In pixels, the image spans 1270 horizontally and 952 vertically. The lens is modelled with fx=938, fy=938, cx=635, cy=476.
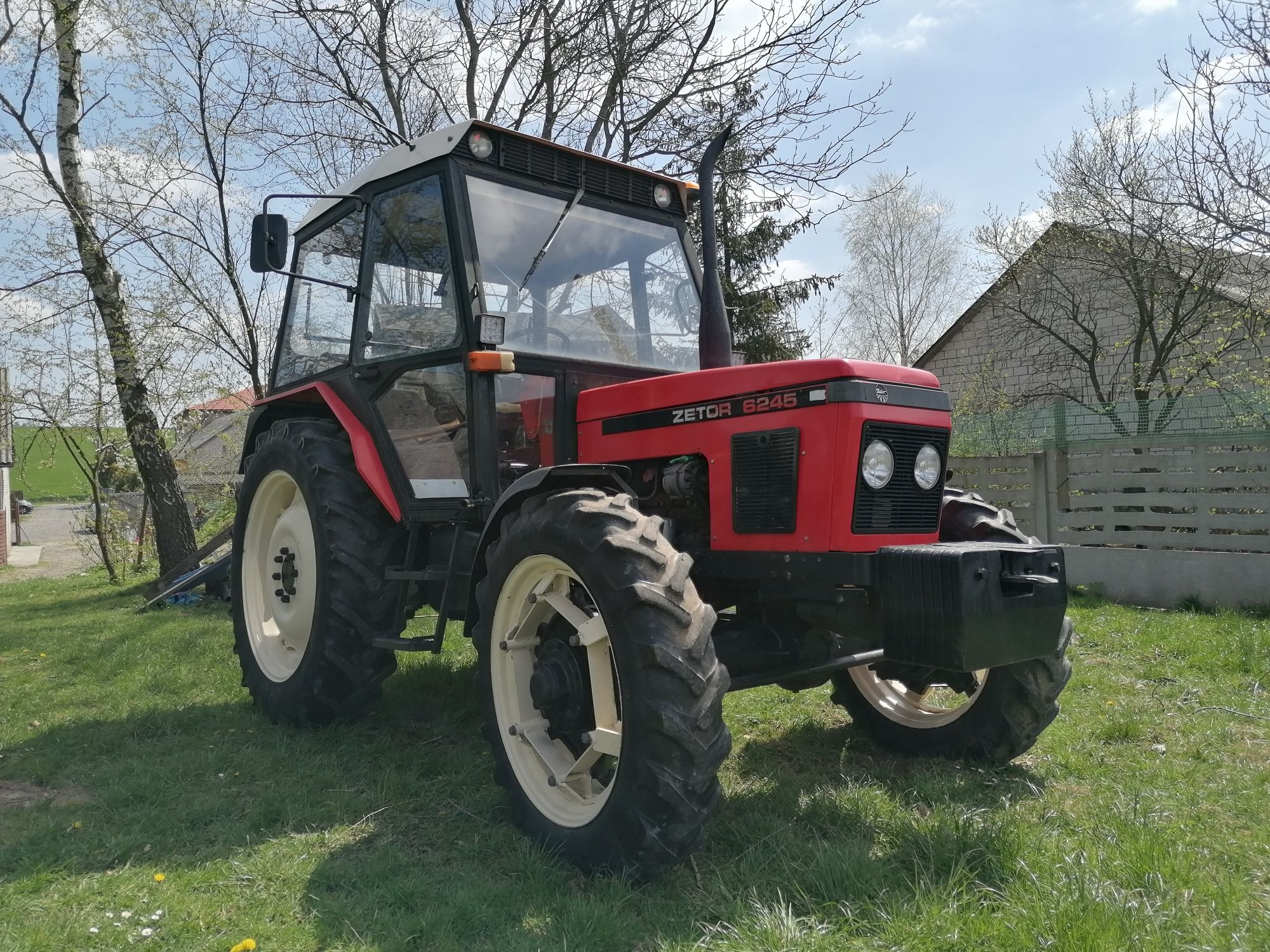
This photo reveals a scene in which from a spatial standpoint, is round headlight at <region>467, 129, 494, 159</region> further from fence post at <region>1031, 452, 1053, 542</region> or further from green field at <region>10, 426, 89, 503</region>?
green field at <region>10, 426, 89, 503</region>

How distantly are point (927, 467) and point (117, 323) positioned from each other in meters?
10.2

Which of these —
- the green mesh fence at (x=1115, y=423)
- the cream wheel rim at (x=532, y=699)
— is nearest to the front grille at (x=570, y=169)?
the cream wheel rim at (x=532, y=699)

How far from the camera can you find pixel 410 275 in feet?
13.7

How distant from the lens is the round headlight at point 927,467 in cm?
320

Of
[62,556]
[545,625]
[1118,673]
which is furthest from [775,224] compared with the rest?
[62,556]

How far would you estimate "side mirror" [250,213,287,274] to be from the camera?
159 inches

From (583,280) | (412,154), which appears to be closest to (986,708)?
(583,280)

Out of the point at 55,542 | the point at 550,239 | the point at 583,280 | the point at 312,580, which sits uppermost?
the point at 550,239

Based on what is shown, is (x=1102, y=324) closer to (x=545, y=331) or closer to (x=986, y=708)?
(x=986, y=708)

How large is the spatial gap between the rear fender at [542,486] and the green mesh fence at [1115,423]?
6.30 m

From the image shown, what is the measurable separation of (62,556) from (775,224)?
1928 cm

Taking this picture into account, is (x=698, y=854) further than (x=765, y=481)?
No

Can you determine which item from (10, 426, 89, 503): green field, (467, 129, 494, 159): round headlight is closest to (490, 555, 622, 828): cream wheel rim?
(467, 129, 494, 159): round headlight

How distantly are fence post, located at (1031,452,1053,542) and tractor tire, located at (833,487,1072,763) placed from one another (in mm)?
5245
